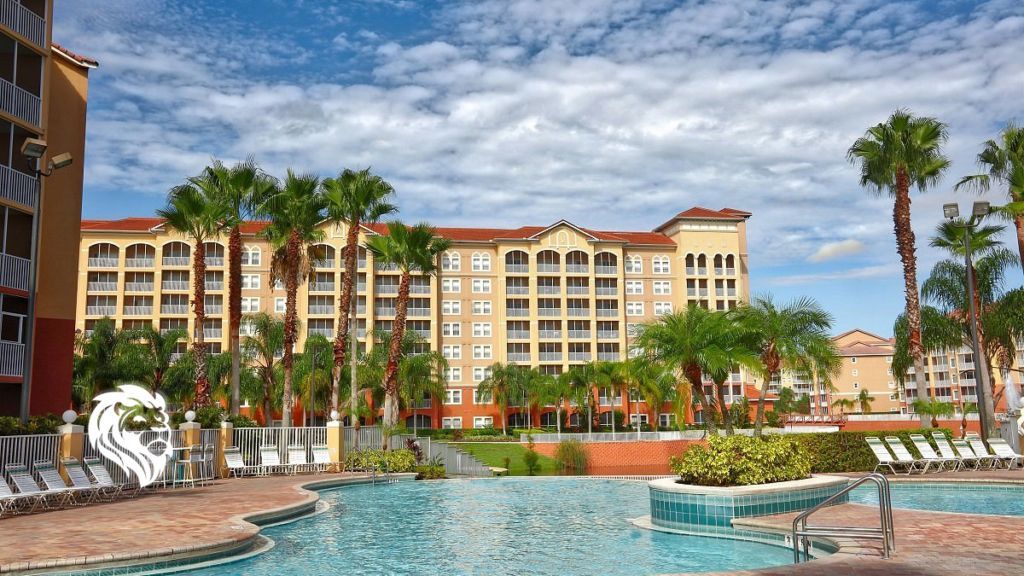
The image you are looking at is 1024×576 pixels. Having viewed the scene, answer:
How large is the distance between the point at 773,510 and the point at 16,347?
915 inches

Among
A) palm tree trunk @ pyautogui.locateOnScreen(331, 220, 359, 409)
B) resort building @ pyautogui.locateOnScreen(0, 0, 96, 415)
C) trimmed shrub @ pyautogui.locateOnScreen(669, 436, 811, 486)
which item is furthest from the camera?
palm tree trunk @ pyautogui.locateOnScreen(331, 220, 359, 409)

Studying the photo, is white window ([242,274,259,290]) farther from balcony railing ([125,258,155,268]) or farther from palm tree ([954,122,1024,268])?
palm tree ([954,122,1024,268])

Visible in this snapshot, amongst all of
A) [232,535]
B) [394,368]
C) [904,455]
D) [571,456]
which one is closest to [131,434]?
[232,535]

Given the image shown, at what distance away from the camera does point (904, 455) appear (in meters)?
23.3

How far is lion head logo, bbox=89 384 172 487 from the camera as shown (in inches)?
707

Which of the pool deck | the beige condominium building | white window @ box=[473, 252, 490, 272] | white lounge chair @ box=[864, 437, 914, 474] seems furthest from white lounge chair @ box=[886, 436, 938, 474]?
white window @ box=[473, 252, 490, 272]

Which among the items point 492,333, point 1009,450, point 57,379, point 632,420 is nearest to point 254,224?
point 492,333

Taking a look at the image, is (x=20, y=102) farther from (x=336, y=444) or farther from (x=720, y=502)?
(x=720, y=502)

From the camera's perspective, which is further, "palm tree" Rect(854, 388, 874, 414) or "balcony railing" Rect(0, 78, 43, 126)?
"palm tree" Rect(854, 388, 874, 414)

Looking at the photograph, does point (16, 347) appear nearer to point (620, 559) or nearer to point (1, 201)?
point (1, 201)

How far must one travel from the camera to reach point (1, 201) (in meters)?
24.8

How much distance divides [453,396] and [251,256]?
23.7 m

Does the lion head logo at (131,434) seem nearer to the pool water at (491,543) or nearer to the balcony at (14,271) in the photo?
the pool water at (491,543)

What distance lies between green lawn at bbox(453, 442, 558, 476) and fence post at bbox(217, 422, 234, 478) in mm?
19329
